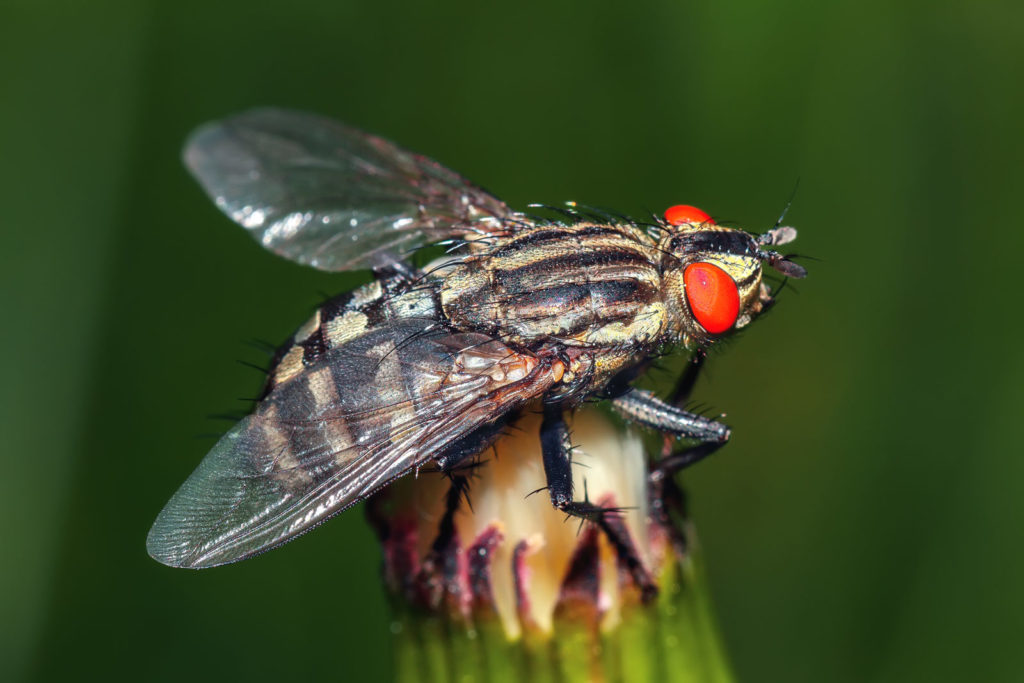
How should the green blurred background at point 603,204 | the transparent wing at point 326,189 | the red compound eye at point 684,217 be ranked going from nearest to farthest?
the red compound eye at point 684,217, the transparent wing at point 326,189, the green blurred background at point 603,204

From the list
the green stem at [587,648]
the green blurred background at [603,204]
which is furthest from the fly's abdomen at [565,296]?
the green blurred background at [603,204]

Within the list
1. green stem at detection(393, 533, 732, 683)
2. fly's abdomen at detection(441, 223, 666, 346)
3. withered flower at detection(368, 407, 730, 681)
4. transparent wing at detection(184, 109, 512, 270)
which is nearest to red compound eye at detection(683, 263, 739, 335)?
fly's abdomen at detection(441, 223, 666, 346)

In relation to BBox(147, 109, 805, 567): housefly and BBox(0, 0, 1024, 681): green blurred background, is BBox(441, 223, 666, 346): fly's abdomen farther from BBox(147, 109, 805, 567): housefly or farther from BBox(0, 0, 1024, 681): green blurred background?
BBox(0, 0, 1024, 681): green blurred background

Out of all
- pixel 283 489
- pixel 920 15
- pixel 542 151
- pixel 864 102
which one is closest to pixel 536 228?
pixel 283 489

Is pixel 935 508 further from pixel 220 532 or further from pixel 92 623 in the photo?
pixel 92 623

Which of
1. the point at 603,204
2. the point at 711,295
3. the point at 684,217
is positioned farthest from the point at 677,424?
the point at 603,204

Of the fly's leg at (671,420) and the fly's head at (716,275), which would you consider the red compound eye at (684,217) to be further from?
the fly's leg at (671,420)

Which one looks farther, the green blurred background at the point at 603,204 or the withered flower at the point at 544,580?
the green blurred background at the point at 603,204
